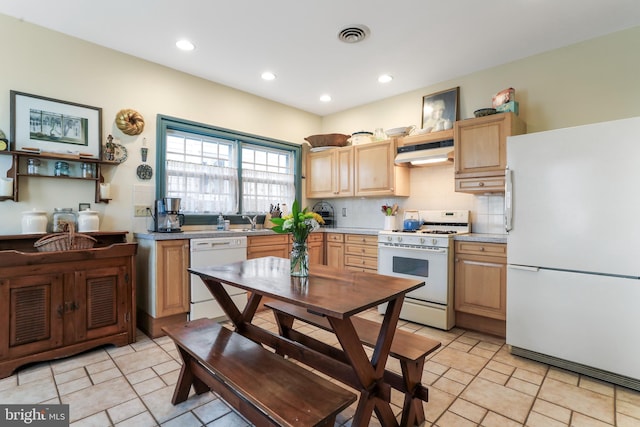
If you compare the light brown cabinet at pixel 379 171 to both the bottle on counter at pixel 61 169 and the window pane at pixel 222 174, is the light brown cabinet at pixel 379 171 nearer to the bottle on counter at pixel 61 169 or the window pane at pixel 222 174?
the window pane at pixel 222 174

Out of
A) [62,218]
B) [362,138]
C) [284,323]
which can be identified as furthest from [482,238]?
[62,218]

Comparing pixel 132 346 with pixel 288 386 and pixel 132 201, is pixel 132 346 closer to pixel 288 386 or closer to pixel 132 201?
pixel 132 201

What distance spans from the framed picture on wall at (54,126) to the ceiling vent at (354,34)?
8.06 ft

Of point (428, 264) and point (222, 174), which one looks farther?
point (222, 174)

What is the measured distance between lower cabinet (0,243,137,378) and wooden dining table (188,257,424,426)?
1.21 meters

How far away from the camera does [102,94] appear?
3.05 m

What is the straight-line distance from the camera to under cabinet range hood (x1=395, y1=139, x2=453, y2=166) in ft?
11.5

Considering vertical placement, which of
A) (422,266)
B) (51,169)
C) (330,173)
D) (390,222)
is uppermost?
(330,173)

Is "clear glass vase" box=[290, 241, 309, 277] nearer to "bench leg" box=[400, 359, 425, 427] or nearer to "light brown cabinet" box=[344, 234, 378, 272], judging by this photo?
"bench leg" box=[400, 359, 425, 427]

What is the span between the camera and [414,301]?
3389mm

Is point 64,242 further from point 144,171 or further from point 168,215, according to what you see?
point 144,171

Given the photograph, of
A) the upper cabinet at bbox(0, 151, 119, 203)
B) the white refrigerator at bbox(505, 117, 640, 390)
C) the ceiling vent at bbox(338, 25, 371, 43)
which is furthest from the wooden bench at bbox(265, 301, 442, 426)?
the upper cabinet at bbox(0, 151, 119, 203)

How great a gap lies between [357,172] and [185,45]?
253 cm

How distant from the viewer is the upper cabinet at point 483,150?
3061 millimetres
